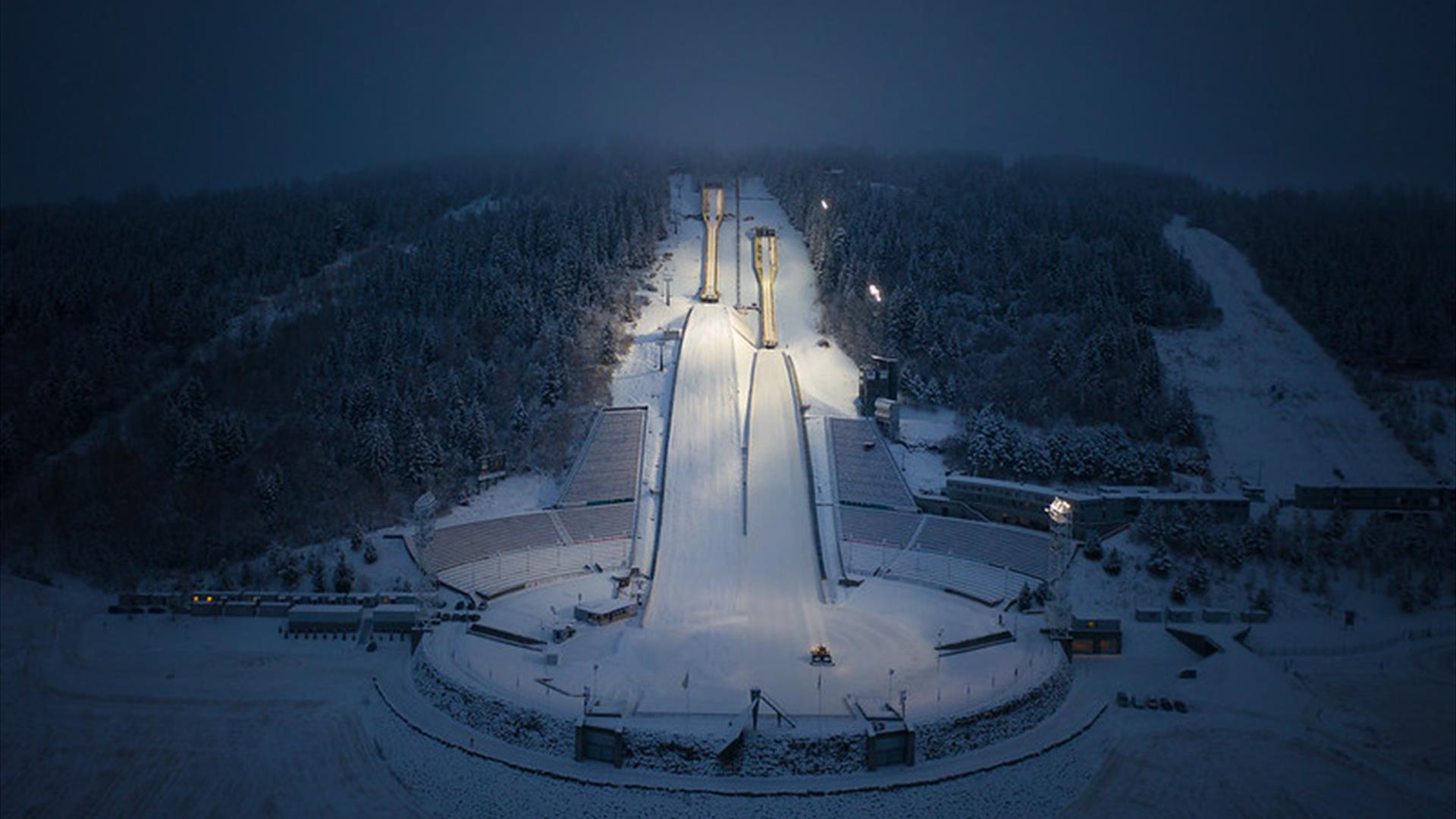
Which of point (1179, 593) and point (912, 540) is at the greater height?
point (912, 540)

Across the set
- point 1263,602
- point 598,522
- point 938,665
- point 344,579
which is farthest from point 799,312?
point 938,665

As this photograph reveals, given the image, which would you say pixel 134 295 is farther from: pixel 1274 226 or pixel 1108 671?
pixel 1274 226

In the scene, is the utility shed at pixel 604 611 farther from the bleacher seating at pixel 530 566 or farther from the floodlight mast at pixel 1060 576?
the floodlight mast at pixel 1060 576

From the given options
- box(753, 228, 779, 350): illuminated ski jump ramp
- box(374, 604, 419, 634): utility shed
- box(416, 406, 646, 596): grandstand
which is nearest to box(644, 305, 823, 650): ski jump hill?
box(416, 406, 646, 596): grandstand

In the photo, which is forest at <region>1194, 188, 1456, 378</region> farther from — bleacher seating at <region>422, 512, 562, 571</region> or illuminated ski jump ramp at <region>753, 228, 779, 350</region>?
bleacher seating at <region>422, 512, 562, 571</region>

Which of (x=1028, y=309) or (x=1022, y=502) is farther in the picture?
(x=1028, y=309)

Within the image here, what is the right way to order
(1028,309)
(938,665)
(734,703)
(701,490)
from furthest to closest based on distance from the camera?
(1028,309), (701,490), (938,665), (734,703)

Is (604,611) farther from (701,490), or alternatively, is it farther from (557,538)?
(701,490)
